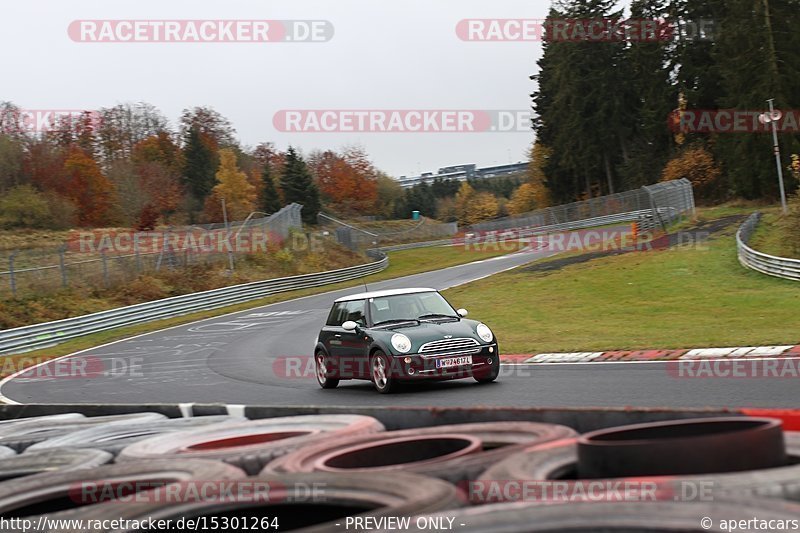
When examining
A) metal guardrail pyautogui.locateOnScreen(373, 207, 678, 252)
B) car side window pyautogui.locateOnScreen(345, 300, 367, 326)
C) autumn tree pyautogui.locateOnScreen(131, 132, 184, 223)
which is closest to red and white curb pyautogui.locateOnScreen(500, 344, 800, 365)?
car side window pyautogui.locateOnScreen(345, 300, 367, 326)

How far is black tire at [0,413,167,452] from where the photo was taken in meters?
7.41

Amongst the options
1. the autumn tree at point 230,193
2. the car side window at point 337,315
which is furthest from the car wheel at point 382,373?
the autumn tree at point 230,193

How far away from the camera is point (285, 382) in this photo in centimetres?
1683

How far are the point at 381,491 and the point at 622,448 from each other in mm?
1087

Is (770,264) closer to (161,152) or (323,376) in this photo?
(323,376)

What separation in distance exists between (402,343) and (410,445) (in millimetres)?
8396

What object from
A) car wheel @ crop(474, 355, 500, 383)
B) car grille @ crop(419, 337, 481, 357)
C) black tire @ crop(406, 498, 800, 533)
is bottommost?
car wheel @ crop(474, 355, 500, 383)

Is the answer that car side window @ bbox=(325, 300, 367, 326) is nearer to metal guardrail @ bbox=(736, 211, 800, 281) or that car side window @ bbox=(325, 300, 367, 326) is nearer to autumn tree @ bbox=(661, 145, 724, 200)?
metal guardrail @ bbox=(736, 211, 800, 281)

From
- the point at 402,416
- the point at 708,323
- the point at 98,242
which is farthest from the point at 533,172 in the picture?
the point at 402,416

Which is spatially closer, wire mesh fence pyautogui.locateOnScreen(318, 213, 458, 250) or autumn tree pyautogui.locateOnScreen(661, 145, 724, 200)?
wire mesh fence pyautogui.locateOnScreen(318, 213, 458, 250)

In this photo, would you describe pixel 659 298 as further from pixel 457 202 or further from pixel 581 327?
pixel 457 202

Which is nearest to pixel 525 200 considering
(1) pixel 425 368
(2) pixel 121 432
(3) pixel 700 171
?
(3) pixel 700 171

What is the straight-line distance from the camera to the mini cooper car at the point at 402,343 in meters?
13.5

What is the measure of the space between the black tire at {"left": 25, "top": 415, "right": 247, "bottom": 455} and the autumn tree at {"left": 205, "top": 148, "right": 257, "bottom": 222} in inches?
3438
